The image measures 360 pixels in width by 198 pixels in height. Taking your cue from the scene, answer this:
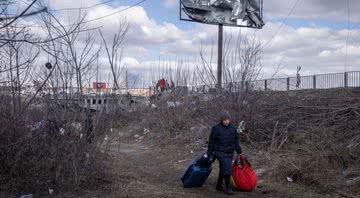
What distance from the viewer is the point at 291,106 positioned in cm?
1619

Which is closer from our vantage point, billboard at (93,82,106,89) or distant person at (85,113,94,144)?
distant person at (85,113,94,144)

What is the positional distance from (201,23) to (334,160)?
1878cm

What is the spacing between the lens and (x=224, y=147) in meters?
10.0

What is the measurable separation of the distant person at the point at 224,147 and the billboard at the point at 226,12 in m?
18.7

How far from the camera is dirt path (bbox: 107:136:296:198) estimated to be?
9.60 m

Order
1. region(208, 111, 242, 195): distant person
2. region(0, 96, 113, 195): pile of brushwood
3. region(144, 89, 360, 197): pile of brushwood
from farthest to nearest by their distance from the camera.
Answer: region(144, 89, 360, 197): pile of brushwood < region(208, 111, 242, 195): distant person < region(0, 96, 113, 195): pile of brushwood

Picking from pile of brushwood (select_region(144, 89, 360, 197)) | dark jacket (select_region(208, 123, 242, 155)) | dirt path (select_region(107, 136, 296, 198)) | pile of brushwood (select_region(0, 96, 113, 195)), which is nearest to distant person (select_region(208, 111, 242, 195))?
dark jacket (select_region(208, 123, 242, 155))

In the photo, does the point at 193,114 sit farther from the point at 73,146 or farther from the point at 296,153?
the point at 73,146

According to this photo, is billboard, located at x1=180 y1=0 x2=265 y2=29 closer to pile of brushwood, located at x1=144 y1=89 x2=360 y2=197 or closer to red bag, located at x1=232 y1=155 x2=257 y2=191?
pile of brushwood, located at x1=144 y1=89 x2=360 y2=197

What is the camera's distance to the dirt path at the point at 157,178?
9.60 meters

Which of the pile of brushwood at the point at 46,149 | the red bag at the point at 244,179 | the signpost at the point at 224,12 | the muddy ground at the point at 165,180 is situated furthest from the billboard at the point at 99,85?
the signpost at the point at 224,12

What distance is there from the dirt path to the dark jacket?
33.7 inches

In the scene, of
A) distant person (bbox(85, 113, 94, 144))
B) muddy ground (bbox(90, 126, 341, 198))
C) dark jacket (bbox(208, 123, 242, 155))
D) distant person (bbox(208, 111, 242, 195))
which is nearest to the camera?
muddy ground (bbox(90, 126, 341, 198))

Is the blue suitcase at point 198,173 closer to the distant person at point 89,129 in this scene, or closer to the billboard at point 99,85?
the distant person at point 89,129
